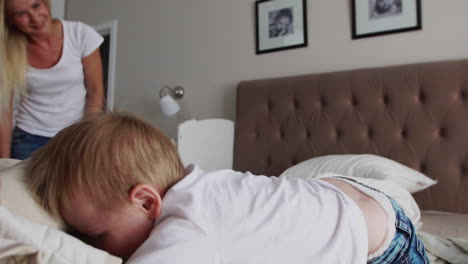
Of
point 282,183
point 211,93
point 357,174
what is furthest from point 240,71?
point 282,183

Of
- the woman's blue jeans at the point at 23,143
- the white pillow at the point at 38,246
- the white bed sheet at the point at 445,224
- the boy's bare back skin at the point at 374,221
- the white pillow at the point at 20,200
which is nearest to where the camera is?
the white pillow at the point at 38,246

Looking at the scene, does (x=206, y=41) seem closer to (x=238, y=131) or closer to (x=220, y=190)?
(x=238, y=131)

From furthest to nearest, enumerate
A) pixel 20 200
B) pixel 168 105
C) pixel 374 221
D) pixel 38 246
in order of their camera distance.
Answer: pixel 168 105
pixel 374 221
pixel 20 200
pixel 38 246

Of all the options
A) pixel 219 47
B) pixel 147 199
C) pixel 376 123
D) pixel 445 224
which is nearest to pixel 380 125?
pixel 376 123

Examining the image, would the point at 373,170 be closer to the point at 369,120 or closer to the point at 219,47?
the point at 369,120

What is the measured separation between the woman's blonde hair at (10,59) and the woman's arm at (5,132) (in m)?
0.03

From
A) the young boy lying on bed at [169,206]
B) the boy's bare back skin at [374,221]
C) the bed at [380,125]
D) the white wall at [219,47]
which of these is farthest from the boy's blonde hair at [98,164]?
the white wall at [219,47]

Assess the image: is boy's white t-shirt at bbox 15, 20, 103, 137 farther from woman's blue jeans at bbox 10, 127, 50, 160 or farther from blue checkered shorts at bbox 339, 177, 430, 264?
blue checkered shorts at bbox 339, 177, 430, 264

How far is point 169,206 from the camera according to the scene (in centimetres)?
64

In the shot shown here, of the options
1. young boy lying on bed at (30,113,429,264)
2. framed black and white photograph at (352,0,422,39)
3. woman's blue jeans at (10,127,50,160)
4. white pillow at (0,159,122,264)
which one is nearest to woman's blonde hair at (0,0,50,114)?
woman's blue jeans at (10,127,50,160)

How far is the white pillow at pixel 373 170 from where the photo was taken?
1.58 meters

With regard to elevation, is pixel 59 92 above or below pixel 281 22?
below

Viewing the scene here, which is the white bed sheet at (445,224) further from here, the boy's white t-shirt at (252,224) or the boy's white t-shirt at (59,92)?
the boy's white t-shirt at (59,92)

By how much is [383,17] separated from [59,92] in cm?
173
